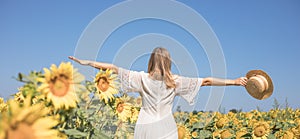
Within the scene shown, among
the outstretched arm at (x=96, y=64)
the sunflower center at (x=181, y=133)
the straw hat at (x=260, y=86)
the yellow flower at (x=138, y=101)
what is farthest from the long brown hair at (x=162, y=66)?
the sunflower center at (x=181, y=133)

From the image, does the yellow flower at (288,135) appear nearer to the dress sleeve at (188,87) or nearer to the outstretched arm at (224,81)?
the outstretched arm at (224,81)

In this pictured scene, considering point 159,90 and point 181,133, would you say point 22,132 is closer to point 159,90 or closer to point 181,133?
point 159,90

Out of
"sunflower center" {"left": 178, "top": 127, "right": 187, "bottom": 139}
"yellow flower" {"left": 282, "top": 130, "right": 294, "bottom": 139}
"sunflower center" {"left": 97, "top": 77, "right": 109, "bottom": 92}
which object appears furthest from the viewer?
"yellow flower" {"left": 282, "top": 130, "right": 294, "bottom": 139}

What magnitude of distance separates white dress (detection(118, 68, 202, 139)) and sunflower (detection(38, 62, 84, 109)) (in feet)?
5.53

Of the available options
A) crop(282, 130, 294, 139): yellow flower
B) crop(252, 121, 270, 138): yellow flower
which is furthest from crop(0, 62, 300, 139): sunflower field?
crop(282, 130, 294, 139): yellow flower

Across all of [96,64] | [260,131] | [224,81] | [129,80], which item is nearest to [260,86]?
[224,81]

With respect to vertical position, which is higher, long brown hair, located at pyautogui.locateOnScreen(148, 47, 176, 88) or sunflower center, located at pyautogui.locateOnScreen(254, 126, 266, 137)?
long brown hair, located at pyautogui.locateOnScreen(148, 47, 176, 88)

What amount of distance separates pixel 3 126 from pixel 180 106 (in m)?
2.99

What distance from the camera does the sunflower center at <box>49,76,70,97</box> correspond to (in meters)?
1.96

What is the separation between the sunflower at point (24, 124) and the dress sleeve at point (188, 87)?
7.77 ft

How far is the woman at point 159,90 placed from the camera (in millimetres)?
3729

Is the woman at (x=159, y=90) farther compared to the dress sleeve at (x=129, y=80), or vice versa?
the woman at (x=159, y=90)

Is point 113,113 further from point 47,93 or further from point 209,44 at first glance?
point 47,93

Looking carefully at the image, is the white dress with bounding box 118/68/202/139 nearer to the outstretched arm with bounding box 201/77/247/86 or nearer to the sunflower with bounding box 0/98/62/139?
the outstretched arm with bounding box 201/77/247/86
